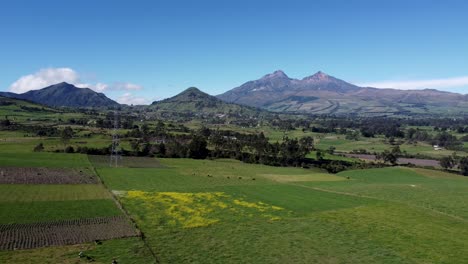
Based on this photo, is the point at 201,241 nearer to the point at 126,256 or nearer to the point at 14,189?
the point at 126,256

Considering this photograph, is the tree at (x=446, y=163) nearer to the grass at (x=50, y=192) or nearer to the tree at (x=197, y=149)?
the tree at (x=197, y=149)

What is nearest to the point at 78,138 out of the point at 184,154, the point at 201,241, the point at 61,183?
the point at 184,154

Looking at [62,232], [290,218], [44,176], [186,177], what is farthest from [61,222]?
[186,177]

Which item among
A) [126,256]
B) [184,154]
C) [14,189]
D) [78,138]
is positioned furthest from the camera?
[78,138]

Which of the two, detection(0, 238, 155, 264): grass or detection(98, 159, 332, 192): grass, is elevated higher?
detection(0, 238, 155, 264): grass

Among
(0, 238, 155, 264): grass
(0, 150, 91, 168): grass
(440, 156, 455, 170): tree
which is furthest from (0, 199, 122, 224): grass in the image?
(440, 156, 455, 170): tree

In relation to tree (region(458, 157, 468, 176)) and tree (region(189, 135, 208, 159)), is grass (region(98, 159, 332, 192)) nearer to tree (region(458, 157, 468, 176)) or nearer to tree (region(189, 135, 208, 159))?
tree (region(189, 135, 208, 159))

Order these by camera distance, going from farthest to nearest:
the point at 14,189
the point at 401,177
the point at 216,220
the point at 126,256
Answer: the point at 401,177, the point at 14,189, the point at 216,220, the point at 126,256
